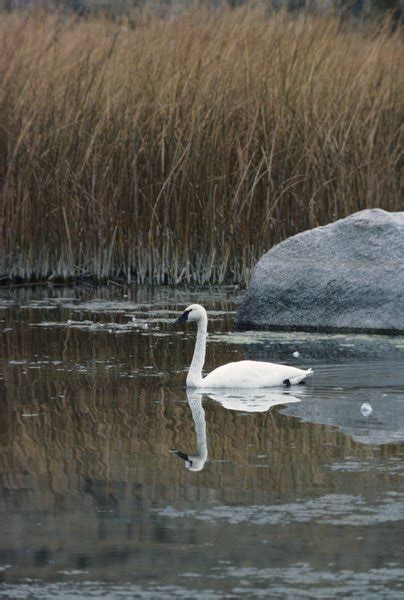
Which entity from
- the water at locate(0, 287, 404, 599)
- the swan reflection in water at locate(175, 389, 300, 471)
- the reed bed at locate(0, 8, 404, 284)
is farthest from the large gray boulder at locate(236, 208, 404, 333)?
the swan reflection in water at locate(175, 389, 300, 471)

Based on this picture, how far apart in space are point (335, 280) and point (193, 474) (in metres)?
4.63

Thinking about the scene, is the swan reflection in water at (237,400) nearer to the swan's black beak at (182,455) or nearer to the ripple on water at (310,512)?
the swan's black beak at (182,455)

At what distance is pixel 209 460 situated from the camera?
558 cm

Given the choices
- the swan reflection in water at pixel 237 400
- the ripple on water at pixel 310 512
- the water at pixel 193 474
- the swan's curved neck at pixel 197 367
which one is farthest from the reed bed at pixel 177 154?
the ripple on water at pixel 310 512

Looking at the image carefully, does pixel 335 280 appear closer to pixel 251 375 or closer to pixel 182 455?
pixel 251 375

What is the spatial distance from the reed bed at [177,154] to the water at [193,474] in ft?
9.58

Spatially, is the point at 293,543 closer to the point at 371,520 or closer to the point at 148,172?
the point at 371,520

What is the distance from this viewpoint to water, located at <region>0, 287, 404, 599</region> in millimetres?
4172

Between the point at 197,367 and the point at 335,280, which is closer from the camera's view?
the point at 197,367

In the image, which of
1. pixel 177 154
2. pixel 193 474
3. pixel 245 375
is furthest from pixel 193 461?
pixel 177 154

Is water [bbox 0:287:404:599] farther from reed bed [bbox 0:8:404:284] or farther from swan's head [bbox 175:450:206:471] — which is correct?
reed bed [bbox 0:8:404:284]

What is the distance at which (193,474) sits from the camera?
533 cm

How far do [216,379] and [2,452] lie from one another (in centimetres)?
184

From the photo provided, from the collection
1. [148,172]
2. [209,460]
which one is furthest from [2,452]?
[148,172]
